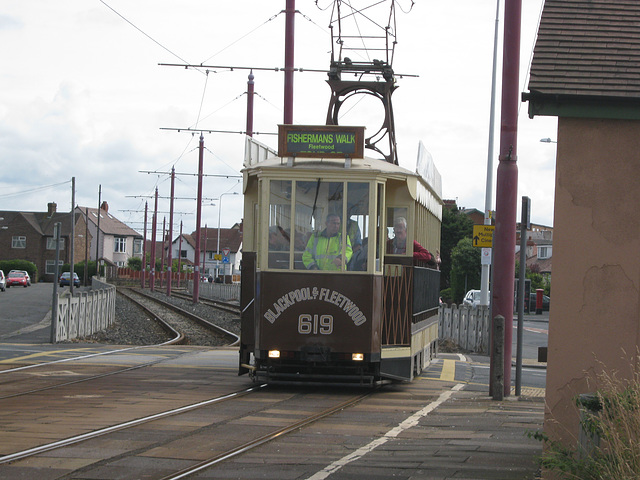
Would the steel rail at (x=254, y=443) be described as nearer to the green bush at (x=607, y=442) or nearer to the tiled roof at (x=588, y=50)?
the green bush at (x=607, y=442)

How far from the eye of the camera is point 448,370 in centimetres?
1598

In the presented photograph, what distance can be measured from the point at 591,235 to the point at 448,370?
9502 mm

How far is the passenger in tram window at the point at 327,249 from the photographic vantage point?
11516 millimetres

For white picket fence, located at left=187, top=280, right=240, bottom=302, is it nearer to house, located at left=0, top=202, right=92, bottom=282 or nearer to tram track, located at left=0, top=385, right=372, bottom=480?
house, located at left=0, top=202, right=92, bottom=282

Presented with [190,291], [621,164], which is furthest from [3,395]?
[190,291]

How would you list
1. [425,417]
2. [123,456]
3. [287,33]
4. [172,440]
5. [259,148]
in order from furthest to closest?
1. [287,33]
2. [259,148]
3. [425,417]
4. [172,440]
5. [123,456]

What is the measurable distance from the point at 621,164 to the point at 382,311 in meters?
5.31

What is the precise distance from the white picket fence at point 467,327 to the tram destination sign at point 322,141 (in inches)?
487

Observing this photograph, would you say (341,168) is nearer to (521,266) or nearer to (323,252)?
(323,252)

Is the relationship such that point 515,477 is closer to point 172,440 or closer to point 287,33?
point 172,440

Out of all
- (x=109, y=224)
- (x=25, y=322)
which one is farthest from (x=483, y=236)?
(x=109, y=224)

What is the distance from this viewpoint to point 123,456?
722 centimetres

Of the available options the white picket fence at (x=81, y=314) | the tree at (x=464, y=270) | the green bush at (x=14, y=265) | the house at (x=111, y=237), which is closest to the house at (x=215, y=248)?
the house at (x=111, y=237)

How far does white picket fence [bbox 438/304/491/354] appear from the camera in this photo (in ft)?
76.3
